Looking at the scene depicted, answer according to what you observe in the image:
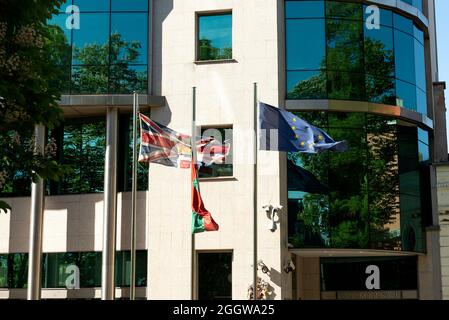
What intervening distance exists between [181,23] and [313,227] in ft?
31.0

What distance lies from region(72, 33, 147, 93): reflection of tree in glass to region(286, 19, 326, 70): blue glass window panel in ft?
19.2

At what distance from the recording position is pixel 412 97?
99.5ft

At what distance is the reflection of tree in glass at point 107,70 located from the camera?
2859 cm

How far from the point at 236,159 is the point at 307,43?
5.40 metres

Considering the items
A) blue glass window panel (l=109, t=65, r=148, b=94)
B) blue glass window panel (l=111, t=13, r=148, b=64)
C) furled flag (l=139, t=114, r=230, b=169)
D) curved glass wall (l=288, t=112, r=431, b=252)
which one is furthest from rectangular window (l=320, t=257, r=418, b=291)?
blue glass window panel (l=111, t=13, r=148, b=64)

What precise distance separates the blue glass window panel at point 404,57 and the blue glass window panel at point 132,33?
33.3ft

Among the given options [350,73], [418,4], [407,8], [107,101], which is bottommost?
[107,101]

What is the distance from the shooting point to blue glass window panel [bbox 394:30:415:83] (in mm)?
29797

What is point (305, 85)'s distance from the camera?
28.1 metres

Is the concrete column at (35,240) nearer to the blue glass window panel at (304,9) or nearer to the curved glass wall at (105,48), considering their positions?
the curved glass wall at (105,48)

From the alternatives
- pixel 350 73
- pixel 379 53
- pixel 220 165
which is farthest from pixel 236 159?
pixel 379 53

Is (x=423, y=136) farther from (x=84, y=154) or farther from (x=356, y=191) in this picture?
(x=84, y=154)

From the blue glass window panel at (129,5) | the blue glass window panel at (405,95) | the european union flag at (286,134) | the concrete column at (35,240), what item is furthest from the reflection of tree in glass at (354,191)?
the concrete column at (35,240)

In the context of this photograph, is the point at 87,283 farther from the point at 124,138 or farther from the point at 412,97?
the point at 412,97
